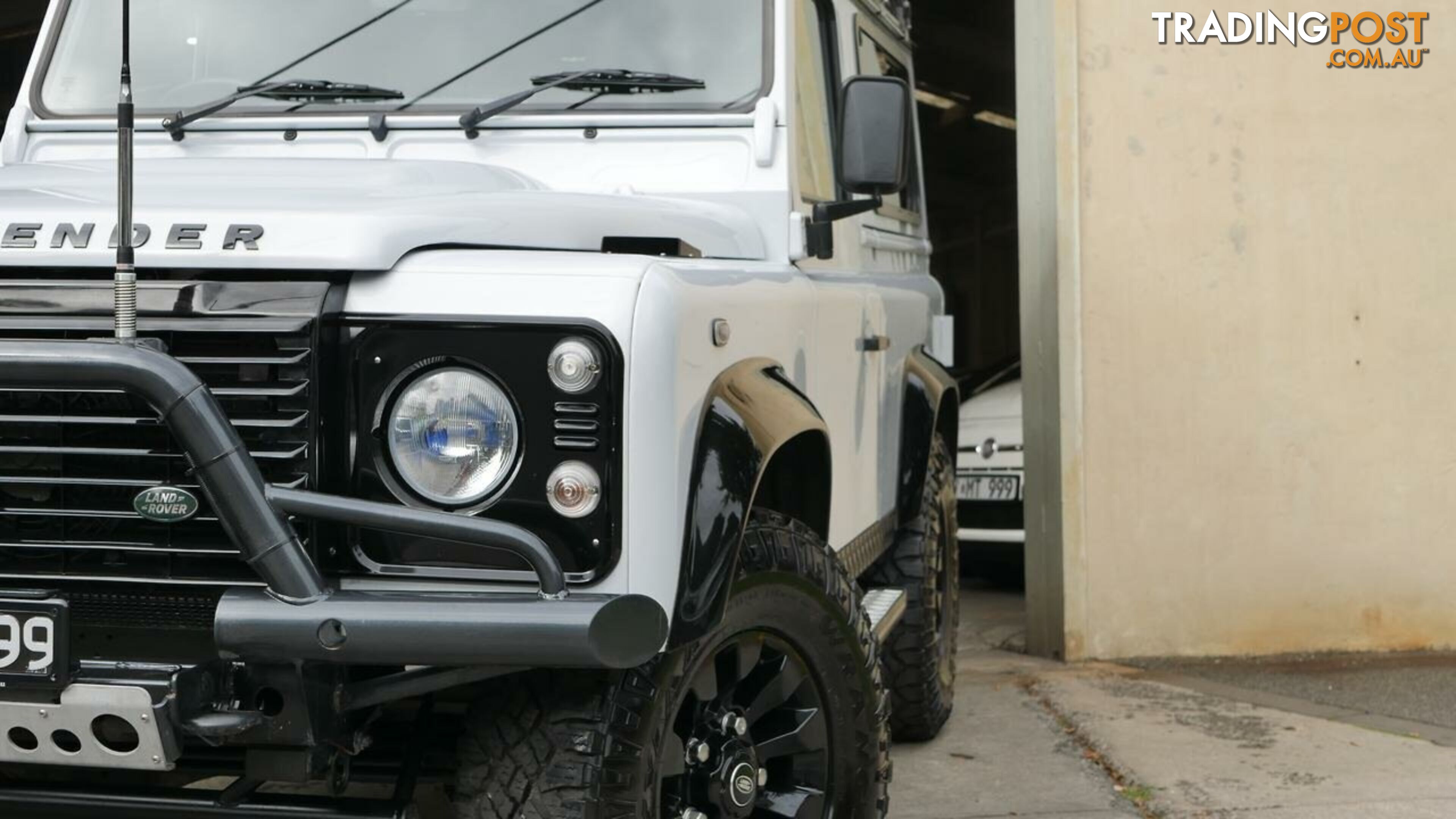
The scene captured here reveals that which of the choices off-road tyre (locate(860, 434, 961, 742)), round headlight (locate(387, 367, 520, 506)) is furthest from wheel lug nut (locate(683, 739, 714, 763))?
off-road tyre (locate(860, 434, 961, 742))

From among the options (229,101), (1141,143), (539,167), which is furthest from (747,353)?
(1141,143)

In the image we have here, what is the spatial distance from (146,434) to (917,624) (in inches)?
119

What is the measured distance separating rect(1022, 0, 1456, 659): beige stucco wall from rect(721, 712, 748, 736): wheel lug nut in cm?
377

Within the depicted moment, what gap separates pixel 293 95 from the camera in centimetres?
362

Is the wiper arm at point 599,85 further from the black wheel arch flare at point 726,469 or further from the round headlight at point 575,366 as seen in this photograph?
the round headlight at point 575,366

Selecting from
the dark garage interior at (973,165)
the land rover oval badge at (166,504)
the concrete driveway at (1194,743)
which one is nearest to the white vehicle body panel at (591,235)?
the land rover oval badge at (166,504)

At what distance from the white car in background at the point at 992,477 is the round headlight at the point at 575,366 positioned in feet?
19.8

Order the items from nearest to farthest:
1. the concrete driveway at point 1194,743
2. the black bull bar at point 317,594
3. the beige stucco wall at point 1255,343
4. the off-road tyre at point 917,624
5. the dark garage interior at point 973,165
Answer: the black bull bar at point 317,594, the concrete driveway at point 1194,743, the off-road tyre at point 917,624, the beige stucco wall at point 1255,343, the dark garage interior at point 973,165

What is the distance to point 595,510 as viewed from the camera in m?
2.36

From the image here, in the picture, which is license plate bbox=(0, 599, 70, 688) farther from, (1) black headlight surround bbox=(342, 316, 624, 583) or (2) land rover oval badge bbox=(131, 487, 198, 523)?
(1) black headlight surround bbox=(342, 316, 624, 583)

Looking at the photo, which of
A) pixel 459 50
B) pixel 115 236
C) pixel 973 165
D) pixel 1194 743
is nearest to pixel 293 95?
pixel 459 50

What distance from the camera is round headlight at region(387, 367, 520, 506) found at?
2.38 metres

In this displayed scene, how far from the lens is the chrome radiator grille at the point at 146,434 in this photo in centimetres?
237

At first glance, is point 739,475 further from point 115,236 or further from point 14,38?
point 14,38
